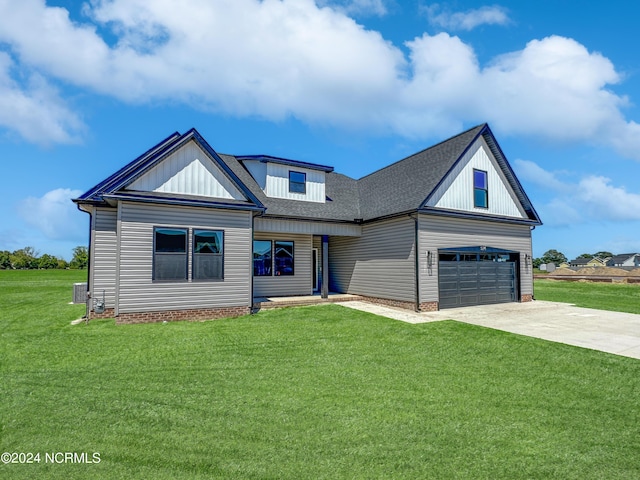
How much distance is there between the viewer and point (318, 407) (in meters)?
4.88

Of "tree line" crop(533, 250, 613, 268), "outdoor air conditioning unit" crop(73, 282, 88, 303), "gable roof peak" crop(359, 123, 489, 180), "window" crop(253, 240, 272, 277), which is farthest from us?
"tree line" crop(533, 250, 613, 268)

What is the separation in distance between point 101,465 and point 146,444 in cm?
47

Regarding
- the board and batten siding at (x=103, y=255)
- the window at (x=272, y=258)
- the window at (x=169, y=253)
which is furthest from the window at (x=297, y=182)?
the board and batten siding at (x=103, y=255)

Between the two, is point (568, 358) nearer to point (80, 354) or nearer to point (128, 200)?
point (80, 354)

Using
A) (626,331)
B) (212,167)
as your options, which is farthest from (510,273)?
(212,167)

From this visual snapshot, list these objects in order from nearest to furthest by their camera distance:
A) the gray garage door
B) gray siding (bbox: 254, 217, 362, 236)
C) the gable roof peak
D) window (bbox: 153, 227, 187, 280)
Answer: window (bbox: 153, 227, 187, 280), gray siding (bbox: 254, 217, 362, 236), the gray garage door, the gable roof peak

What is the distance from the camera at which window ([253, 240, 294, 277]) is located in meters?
15.9

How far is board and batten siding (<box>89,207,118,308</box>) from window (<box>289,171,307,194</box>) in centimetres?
778

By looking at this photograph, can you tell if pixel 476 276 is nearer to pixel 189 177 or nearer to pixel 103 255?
pixel 189 177

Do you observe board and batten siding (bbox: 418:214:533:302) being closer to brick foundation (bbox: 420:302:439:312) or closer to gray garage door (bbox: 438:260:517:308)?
brick foundation (bbox: 420:302:439:312)

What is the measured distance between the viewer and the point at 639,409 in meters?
5.04

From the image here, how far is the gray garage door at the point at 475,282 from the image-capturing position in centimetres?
1431

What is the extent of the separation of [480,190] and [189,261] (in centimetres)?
1330

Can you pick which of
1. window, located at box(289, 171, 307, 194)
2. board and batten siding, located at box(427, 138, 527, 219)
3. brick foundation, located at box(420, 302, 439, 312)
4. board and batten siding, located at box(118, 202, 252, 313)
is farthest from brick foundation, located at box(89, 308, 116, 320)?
board and batten siding, located at box(427, 138, 527, 219)
